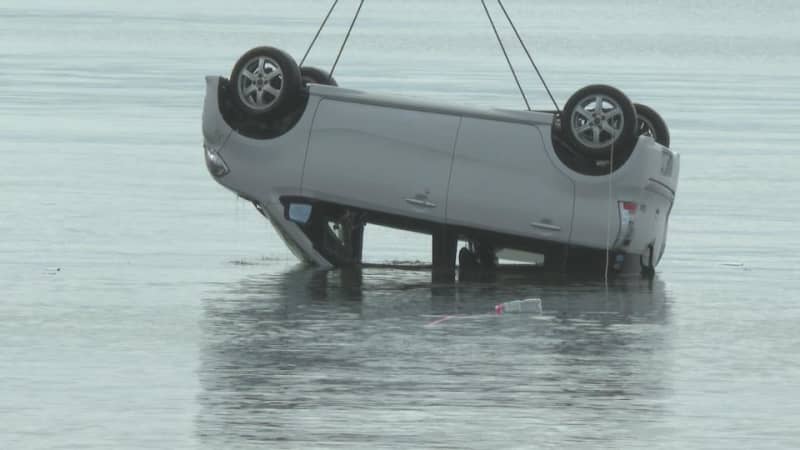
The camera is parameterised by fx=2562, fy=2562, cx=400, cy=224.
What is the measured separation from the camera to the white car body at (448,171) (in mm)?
19859

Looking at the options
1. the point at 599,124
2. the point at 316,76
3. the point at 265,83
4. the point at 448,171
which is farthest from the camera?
the point at 316,76

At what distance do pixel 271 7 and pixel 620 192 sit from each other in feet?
524

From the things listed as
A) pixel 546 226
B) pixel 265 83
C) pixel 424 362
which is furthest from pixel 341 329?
pixel 265 83

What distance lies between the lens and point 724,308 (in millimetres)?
18797

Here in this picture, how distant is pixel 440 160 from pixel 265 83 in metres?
1.50

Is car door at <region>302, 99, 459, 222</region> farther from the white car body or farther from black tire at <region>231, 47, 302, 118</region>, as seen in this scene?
black tire at <region>231, 47, 302, 118</region>

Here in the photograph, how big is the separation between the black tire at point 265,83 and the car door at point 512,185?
143cm

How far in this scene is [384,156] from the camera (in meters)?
20.0

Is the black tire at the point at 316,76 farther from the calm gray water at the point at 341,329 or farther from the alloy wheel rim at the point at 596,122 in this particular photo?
the alloy wheel rim at the point at 596,122

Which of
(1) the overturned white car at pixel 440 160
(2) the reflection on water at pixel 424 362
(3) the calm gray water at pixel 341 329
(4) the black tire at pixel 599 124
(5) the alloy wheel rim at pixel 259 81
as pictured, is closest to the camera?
(2) the reflection on water at pixel 424 362

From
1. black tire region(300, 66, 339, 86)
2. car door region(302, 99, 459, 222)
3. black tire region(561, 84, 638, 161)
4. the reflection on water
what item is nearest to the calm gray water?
the reflection on water

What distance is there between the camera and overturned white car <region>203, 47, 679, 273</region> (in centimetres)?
1983

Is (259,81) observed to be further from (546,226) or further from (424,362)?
(424,362)

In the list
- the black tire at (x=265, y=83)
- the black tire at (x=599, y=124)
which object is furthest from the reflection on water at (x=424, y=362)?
the black tire at (x=265, y=83)
